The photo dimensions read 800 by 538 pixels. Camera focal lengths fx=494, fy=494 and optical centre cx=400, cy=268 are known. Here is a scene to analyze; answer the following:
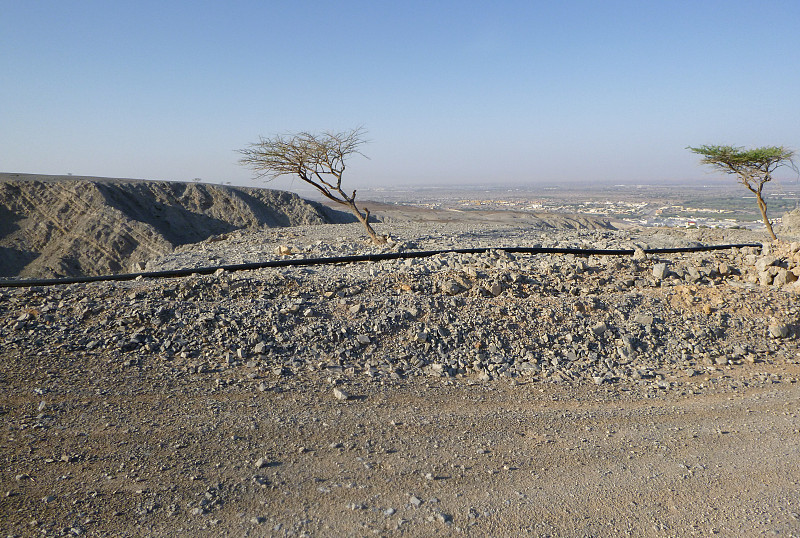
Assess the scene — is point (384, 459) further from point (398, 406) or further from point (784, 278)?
point (784, 278)

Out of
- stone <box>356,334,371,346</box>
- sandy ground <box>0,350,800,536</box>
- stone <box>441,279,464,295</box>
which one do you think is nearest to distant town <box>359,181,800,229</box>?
stone <box>441,279,464,295</box>

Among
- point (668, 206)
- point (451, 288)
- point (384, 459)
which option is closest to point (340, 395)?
point (384, 459)

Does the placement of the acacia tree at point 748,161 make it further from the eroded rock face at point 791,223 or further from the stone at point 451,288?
the stone at point 451,288

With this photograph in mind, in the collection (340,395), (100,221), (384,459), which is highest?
(100,221)

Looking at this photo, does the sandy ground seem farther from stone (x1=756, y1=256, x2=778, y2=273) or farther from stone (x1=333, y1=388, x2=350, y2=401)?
stone (x1=756, y1=256, x2=778, y2=273)

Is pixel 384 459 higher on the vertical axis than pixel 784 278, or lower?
lower

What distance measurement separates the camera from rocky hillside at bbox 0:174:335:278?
23.8m

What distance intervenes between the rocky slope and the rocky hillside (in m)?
19.8

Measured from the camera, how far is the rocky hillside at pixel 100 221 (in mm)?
23828

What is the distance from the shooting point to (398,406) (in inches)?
194

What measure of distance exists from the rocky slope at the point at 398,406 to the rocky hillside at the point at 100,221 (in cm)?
A: 1984

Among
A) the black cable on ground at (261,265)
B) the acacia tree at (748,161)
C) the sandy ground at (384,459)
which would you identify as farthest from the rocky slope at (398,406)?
the acacia tree at (748,161)

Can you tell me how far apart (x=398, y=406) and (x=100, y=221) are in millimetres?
25898

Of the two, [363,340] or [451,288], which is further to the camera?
[451,288]
